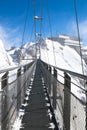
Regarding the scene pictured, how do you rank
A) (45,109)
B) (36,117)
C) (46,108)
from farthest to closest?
(46,108), (45,109), (36,117)

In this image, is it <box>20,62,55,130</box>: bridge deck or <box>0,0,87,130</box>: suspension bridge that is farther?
<box>20,62,55,130</box>: bridge deck

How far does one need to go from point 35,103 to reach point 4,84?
378cm

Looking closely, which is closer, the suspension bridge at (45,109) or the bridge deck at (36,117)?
the suspension bridge at (45,109)

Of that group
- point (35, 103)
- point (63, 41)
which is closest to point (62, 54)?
point (63, 41)

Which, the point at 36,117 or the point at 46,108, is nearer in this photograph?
the point at 36,117

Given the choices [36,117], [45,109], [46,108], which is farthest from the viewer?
[46,108]

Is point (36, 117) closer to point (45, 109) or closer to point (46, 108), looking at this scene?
point (45, 109)

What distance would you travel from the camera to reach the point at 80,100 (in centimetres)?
263

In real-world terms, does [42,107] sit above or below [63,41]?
below

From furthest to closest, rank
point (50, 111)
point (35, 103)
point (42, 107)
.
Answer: point (35, 103) → point (42, 107) → point (50, 111)

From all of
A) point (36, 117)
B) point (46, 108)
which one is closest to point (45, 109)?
point (46, 108)

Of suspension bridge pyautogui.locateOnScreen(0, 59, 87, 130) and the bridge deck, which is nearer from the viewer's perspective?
suspension bridge pyautogui.locateOnScreen(0, 59, 87, 130)

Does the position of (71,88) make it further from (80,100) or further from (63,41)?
(63,41)

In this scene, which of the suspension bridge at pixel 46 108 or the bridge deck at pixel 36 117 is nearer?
the suspension bridge at pixel 46 108
